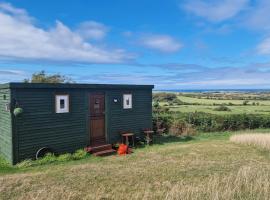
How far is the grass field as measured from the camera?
6.38 metres

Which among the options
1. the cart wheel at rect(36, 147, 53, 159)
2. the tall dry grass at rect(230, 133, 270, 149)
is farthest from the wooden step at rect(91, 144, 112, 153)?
the tall dry grass at rect(230, 133, 270, 149)

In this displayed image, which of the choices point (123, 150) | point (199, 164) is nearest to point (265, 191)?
point (199, 164)

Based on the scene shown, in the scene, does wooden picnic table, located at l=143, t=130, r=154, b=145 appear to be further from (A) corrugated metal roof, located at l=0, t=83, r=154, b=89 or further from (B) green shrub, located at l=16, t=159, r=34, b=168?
(B) green shrub, located at l=16, t=159, r=34, b=168

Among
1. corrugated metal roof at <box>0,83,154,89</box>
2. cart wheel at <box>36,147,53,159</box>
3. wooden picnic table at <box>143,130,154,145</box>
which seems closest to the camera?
corrugated metal roof at <box>0,83,154,89</box>

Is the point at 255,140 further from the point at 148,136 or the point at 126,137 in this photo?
the point at 126,137

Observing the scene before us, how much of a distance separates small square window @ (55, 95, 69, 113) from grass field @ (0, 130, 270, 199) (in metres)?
2.10

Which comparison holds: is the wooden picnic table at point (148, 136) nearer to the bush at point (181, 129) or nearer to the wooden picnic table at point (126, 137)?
the wooden picnic table at point (126, 137)

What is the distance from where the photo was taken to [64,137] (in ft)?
36.9

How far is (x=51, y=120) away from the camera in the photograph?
10812 millimetres

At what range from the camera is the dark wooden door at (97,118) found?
12195 millimetres

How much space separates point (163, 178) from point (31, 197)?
3409 millimetres

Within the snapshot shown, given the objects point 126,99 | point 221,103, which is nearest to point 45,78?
point 126,99

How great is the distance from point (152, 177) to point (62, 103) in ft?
16.1

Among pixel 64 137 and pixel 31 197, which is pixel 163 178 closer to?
pixel 31 197
